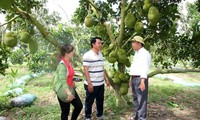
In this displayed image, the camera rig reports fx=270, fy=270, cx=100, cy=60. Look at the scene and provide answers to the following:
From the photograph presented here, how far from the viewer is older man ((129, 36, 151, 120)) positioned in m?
3.16

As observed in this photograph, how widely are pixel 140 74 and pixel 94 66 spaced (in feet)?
2.08

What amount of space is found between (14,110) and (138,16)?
2.69 metres

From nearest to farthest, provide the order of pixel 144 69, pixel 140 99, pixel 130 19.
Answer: pixel 144 69
pixel 140 99
pixel 130 19

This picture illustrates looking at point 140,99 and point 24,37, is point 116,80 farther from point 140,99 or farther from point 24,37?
point 24,37

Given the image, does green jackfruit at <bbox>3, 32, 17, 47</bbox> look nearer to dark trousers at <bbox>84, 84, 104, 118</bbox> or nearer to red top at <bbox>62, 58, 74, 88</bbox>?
red top at <bbox>62, 58, 74, 88</bbox>

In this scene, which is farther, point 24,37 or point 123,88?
point 123,88

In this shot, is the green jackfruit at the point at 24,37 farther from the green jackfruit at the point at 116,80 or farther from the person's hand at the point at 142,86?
the green jackfruit at the point at 116,80

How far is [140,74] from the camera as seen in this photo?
3186mm

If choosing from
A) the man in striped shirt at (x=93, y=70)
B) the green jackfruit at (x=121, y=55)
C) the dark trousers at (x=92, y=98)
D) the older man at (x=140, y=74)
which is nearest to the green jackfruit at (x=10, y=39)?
the man in striped shirt at (x=93, y=70)

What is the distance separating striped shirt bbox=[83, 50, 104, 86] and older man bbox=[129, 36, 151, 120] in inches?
17.6

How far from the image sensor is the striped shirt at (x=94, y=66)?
3.46m

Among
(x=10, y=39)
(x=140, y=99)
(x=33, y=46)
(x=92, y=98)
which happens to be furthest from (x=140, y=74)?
(x=10, y=39)

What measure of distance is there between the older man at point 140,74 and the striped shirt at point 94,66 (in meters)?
0.45

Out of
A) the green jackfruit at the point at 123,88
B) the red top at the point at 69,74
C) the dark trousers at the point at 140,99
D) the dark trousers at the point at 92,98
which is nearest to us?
the red top at the point at 69,74
